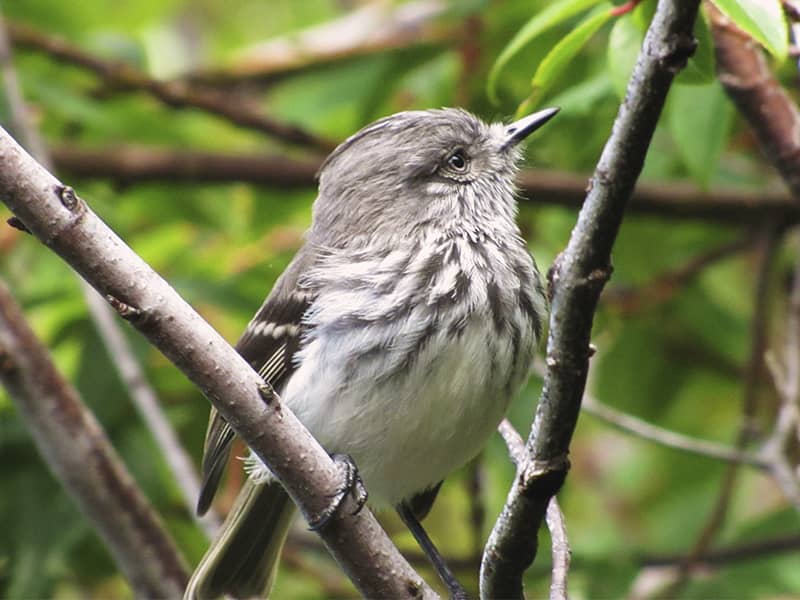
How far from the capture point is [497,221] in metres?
3.89

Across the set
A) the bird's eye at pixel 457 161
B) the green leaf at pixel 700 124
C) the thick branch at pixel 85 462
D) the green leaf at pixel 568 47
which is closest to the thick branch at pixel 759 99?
the green leaf at pixel 700 124

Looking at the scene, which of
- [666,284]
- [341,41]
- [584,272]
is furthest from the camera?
[341,41]

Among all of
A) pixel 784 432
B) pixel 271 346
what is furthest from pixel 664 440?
pixel 271 346

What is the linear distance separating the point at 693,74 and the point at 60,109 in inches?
110

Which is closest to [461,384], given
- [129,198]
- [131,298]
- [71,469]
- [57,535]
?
[131,298]

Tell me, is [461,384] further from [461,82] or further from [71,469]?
[461,82]

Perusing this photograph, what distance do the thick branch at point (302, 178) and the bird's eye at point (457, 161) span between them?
0.71 metres

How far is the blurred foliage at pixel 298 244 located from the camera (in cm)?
454

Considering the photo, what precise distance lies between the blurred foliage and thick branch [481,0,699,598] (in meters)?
1.68

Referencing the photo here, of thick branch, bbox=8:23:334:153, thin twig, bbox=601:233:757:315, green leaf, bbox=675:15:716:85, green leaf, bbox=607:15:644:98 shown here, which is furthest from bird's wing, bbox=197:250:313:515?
thin twig, bbox=601:233:757:315

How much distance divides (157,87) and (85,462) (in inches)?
66.4

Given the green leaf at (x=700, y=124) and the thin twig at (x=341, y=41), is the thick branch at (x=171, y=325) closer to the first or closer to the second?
the green leaf at (x=700, y=124)

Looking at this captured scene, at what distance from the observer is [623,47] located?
3051mm

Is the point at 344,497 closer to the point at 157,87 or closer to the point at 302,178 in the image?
the point at 302,178
